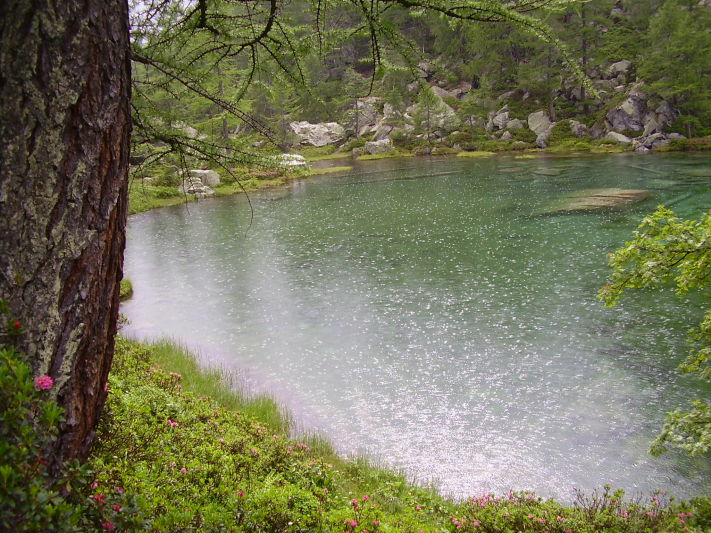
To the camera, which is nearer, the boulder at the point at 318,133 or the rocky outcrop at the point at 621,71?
the rocky outcrop at the point at 621,71

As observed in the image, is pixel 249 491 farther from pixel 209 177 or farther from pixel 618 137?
pixel 618 137

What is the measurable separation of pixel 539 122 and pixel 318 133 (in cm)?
3115

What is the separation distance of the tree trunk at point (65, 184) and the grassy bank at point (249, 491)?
72 cm

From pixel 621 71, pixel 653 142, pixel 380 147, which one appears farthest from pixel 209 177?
pixel 621 71

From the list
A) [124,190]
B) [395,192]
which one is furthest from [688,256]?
[395,192]

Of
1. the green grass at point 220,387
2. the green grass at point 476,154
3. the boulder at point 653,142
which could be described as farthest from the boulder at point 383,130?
the green grass at point 220,387

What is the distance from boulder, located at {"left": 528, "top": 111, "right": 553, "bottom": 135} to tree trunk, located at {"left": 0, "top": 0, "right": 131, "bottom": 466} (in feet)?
198

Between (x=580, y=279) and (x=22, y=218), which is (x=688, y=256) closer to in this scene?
(x=22, y=218)

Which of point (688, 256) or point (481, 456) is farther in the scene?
point (481, 456)

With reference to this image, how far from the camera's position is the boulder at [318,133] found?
72062 mm

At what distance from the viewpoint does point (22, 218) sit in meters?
2.23

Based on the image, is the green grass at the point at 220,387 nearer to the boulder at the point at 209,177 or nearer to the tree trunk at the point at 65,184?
the tree trunk at the point at 65,184

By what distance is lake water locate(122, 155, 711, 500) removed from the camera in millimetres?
7648

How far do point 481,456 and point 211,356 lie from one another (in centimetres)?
650
